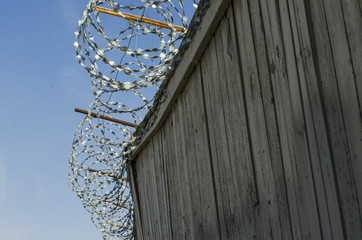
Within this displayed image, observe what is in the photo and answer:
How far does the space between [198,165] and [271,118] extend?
111 cm

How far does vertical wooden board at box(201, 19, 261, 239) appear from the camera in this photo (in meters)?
2.58

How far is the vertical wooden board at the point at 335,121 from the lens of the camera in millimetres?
1789

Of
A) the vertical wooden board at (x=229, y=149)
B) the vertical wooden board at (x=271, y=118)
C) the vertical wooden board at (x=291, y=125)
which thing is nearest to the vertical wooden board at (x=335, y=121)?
the vertical wooden board at (x=291, y=125)

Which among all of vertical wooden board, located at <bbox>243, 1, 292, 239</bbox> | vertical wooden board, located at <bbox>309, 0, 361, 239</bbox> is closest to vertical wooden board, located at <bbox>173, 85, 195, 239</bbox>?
vertical wooden board, located at <bbox>243, 1, 292, 239</bbox>

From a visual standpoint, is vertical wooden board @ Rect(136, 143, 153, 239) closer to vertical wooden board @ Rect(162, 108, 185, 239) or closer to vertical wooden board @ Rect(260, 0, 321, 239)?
vertical wooden board @ Rect(162, 108, 185, 239)

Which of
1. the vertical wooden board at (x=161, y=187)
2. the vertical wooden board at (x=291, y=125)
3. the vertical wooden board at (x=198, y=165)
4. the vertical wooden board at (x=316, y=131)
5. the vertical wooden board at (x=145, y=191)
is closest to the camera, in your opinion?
the vertical wooden board at (x=316, y=131)

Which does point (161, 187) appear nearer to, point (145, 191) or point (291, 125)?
point (145, 191)

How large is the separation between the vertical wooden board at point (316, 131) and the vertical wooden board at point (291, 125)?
0.04 meters

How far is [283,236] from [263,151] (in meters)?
0.38

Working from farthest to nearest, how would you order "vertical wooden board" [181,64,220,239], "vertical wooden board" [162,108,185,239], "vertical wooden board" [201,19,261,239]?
"vertical wooden board" [162,108,185,239]
"vertical wooden board" [181,64,220,239]
"vertical wooden board" [201,19,261,239]

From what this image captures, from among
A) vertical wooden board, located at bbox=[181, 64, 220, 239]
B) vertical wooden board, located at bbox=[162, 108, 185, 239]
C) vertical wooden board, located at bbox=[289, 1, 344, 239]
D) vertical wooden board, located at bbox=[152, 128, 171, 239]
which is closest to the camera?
vertical wooden board, located at bbox=[289, 1, 344, 239]

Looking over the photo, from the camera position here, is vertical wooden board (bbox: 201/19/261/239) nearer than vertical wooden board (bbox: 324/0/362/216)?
No

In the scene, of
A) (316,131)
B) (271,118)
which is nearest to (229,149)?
(271,118)

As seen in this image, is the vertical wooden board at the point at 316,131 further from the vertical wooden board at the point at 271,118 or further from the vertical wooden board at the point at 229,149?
the vertical wooden board at the point at 229,149
